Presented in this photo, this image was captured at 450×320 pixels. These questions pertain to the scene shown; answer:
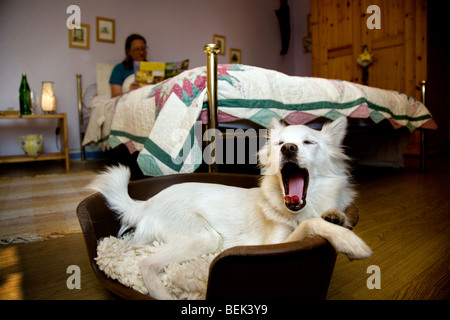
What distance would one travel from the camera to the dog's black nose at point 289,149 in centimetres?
88

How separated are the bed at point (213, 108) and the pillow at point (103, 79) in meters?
2.08

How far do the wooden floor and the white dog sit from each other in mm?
A: 222

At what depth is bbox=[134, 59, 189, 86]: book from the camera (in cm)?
331

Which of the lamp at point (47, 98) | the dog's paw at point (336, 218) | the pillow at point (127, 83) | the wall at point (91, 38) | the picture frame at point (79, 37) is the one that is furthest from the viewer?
the picture frame at point (79, 37)

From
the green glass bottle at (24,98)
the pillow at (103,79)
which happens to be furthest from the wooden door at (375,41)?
the green glass bottle at (24,98)

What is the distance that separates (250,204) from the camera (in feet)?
3.44

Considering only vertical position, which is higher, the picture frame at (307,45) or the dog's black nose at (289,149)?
the picture frame at (307,45)

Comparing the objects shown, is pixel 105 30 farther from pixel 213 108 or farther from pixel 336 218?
pixel 336 218

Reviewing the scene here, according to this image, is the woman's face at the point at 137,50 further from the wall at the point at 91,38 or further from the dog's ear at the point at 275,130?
the dog's ear at the point at 275,130

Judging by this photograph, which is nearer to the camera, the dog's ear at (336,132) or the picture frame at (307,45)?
the dog's ear at (336,132)

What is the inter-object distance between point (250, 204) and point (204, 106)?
0.77 meters

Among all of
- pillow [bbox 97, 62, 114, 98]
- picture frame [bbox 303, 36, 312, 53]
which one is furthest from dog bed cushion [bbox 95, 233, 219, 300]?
picture frame [bbox 303, 36, 312, 53]

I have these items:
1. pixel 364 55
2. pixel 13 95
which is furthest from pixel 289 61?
pixel 13 95
